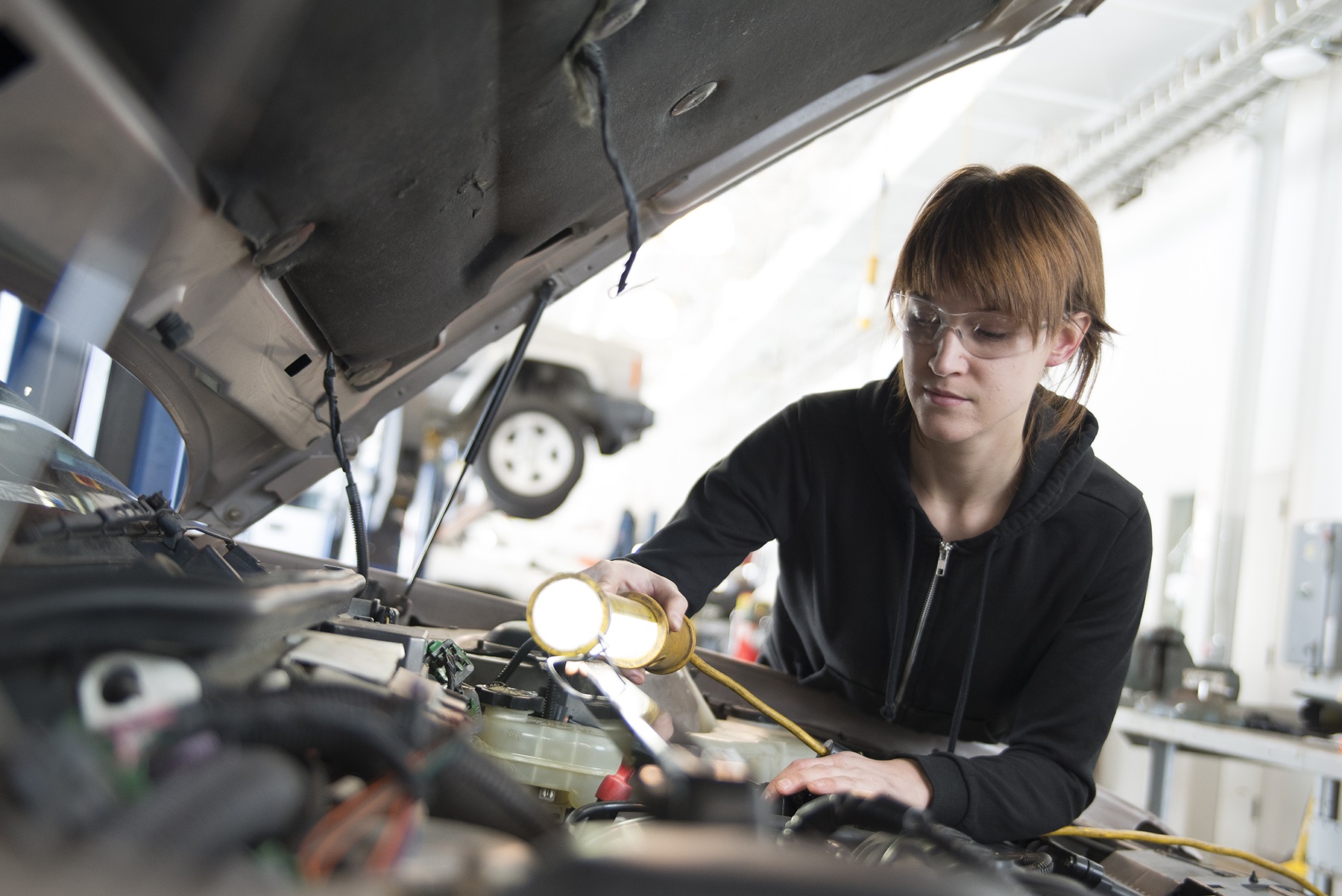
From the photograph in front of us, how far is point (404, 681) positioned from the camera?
67 cm

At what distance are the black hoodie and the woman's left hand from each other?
0.22 meters

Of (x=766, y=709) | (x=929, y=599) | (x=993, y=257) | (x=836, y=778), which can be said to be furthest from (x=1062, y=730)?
(x=993, y=257)

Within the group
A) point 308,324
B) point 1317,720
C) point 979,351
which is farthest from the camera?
point 1317,720

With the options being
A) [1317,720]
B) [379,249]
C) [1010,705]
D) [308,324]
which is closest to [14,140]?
[379,249]

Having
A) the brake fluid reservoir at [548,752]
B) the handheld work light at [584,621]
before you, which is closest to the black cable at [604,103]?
the handheld work light at [584,621]

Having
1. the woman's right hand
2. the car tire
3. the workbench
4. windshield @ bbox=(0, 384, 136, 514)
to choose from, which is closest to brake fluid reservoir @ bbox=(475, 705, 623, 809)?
the woman's right hand

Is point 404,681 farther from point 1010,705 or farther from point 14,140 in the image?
point 1010,705

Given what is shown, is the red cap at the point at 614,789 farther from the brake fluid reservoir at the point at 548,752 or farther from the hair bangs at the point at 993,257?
the hair bangs at the point at 993,257

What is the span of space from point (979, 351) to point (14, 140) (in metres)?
1.08

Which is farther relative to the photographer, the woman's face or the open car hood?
the woman's face

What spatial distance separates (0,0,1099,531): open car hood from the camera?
1.88 feet

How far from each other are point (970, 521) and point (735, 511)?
0.37m

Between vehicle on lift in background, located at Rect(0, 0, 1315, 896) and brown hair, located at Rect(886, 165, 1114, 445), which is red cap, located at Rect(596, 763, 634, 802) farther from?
brown hair, located at Rect(886, 165, 1114, 445)

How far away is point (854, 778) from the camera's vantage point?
36.1 inches
